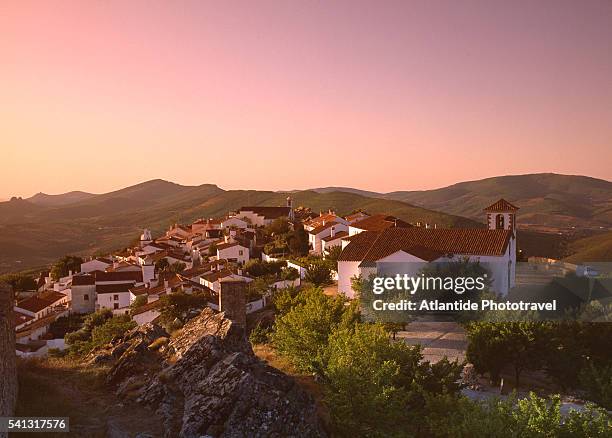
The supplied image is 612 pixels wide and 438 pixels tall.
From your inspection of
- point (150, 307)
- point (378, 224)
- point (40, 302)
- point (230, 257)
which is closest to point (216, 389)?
point (150, 307)

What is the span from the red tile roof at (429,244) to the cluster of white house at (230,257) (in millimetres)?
81

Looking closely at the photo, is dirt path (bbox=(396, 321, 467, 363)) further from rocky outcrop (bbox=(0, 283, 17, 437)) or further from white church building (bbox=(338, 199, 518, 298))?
rocky outcrop (bbox=(0, 283, 17, 437))

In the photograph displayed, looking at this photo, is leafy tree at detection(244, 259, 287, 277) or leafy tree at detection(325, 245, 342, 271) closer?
leafy tree at detection(325, 245, 342, 271)

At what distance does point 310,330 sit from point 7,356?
44.9 ft

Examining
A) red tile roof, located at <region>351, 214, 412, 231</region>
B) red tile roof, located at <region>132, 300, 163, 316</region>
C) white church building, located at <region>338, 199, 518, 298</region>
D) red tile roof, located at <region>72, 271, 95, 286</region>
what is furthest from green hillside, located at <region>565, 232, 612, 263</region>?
red tile roof, located at <region>72, 271, 95, 286</region>

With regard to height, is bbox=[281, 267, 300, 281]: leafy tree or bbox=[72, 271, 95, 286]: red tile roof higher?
bbox=[281, 267, 300, 281]: leafy tree

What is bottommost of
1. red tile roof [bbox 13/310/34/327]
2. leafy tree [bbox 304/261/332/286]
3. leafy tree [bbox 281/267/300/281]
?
red tile roof [bbox 13/310/34/327]

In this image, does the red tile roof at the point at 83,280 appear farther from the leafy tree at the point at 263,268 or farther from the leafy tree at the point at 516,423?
the leafy tree at the point at 516,423

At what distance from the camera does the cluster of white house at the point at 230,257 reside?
41.3 m

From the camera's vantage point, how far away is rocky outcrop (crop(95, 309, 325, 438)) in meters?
13.5

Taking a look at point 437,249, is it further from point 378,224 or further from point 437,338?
point 378,224

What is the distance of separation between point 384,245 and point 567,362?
1874 cm

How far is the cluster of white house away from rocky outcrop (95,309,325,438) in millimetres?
24606

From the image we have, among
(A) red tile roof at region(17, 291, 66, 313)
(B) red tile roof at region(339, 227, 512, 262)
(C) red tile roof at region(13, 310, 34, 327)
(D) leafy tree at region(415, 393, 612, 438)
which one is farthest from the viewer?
(A) red tile roof at region(17, 291, 66, 313)
